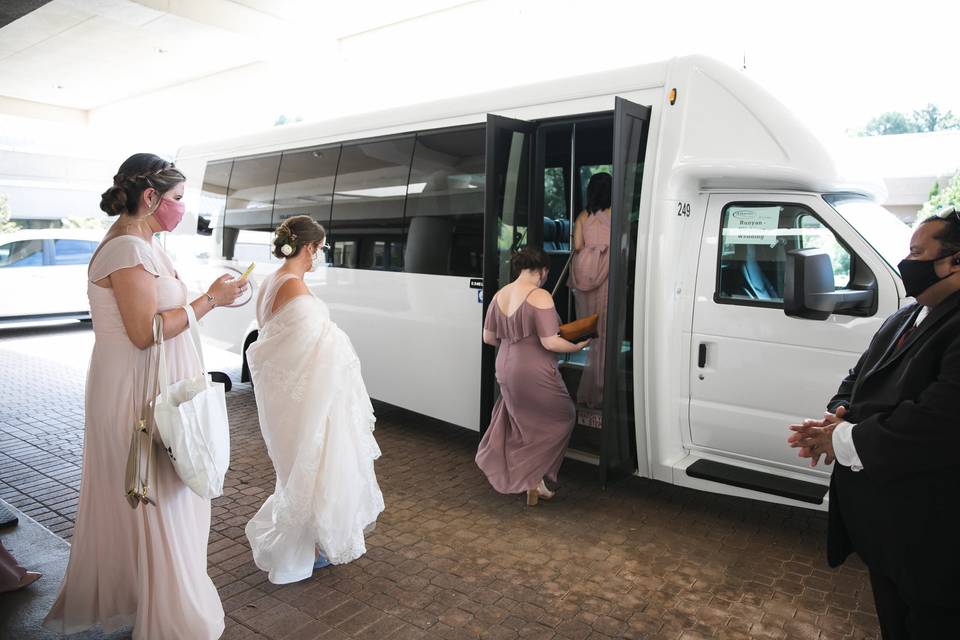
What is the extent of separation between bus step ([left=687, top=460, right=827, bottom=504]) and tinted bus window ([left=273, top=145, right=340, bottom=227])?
443 centimetres

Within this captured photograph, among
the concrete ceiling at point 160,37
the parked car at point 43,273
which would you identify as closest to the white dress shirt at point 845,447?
the concrete ceiling at point 160,37

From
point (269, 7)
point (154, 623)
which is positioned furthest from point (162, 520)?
point (269, 7)

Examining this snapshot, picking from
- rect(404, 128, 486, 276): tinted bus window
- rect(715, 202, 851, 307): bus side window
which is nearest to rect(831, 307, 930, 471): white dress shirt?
rect(715, 202, 851, 307): bus side window

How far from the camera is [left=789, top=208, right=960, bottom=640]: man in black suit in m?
2.42

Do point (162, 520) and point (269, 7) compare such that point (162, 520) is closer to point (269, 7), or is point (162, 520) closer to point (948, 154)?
point (269, 7)

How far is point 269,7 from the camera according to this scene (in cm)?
1212

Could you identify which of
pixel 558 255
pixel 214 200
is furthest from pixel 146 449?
pixel 214 200

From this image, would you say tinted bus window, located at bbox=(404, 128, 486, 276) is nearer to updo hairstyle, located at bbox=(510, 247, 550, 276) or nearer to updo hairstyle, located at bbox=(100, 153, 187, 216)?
updo hairstyle, located at bbox=(510, 247, 550, 276)

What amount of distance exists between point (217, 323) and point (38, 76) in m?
12.8

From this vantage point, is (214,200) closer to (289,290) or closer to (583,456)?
(289,290)

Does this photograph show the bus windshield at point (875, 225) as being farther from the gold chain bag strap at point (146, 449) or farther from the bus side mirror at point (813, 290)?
the gold chain bag strap at point (146, 449)

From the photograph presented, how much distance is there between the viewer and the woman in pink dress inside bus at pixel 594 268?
234 inches

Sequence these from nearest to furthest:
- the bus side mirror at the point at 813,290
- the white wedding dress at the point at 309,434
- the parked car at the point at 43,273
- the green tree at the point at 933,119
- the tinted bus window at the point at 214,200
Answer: the white wedding dress at the point at 309,434
the bus side mirror at the point at 813,290
the tinted bus window at the point at 214,200
the parked car at the point at 43,273
the green tree at the point at 933,119

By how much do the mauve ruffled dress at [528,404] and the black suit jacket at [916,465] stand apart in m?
2.56
